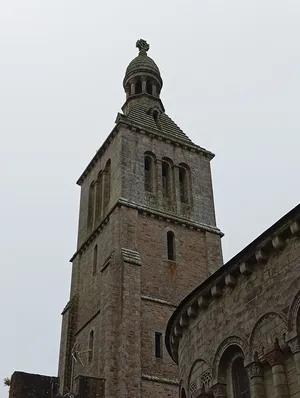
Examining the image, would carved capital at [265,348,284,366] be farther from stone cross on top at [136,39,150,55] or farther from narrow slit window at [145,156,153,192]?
stone cross on top at [136,39,150,55]

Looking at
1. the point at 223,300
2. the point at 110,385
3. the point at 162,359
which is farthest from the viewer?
the point at 162,359

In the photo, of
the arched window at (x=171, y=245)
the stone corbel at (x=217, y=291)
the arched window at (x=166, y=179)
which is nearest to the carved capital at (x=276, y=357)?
the stone corbel at (x=217, y=291)

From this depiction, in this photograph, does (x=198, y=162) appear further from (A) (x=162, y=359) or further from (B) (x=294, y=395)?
(B) (x=294, y=395)

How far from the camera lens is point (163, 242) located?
29.9m

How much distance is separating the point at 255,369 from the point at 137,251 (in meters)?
16.1

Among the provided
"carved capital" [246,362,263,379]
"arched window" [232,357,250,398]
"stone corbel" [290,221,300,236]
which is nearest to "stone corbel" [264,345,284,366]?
"carved capital" [246,362,263,379]

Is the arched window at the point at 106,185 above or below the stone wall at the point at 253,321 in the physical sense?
above

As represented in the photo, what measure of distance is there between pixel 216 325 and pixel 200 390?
1.63 metres

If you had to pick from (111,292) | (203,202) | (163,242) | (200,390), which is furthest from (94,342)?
(200,390)

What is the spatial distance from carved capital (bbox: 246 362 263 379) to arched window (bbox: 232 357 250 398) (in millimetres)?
689

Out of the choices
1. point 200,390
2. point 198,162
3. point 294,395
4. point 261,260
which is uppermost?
point 198,162

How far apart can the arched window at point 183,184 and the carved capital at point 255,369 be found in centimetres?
2037

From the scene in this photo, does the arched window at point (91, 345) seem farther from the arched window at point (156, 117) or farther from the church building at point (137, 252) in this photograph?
the arched window at point (156, 117)

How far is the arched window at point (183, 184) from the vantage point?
109ft
